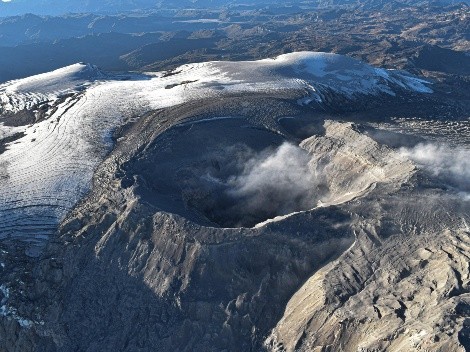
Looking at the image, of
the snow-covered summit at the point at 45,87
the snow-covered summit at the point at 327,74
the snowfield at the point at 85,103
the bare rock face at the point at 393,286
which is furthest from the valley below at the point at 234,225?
the snow-covered summit at the point at 45,87

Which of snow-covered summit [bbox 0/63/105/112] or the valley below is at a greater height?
snow-covered summit [bbox 0/63/105/112]

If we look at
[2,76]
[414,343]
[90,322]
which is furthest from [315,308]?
[2,76]

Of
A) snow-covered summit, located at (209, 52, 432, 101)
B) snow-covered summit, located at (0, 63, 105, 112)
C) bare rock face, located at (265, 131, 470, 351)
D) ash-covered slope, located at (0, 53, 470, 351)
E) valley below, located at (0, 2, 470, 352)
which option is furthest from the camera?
snow-covered summit, located at (0, 63, 105, 112)

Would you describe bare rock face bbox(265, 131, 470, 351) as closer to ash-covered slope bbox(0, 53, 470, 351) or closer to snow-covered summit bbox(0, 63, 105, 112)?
ash-covered slope bbox(0, 53, 470, 351)

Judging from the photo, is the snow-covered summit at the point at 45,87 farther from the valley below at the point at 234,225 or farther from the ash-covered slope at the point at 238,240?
the ash-covered slope at the point at 238,240

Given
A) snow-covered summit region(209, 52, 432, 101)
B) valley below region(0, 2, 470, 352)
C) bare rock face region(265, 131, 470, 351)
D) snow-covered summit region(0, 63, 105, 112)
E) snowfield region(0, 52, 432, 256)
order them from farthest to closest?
1. snow-covered summit region(0, 63, 105, 112)
2. snow-covered summit region(209, 52, 432, 101)
3. snowfield region(0, 52, 432, 256)
4. valley below region(0, 2, 470, 352)
5. bare rock face region(265, 131, 470, 351)

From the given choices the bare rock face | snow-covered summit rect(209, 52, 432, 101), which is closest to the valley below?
the bare rock face

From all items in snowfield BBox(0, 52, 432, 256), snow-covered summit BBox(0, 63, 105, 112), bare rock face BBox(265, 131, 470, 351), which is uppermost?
snow-covered summit BBox(0, 63, 105, 112)
